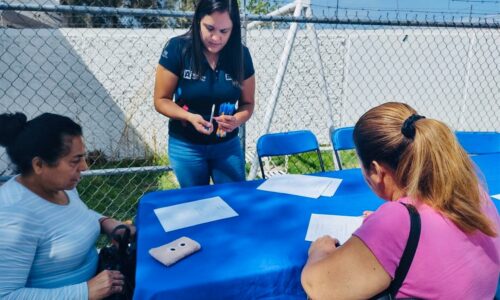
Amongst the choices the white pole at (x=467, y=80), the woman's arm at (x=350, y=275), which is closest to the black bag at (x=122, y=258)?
the woman's arm at (x=350, y=275)

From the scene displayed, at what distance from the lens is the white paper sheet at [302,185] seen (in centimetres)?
197

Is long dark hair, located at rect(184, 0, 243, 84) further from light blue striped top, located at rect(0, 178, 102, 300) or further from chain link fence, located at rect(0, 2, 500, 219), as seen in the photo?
chain link fence, located at rect(0, 2, 500, 219)

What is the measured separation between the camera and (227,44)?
91.1 inches

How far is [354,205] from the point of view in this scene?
5.99 feet

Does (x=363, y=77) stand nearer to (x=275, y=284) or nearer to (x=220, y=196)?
(x=220, y=196)

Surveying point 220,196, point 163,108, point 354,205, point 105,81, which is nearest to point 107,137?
point 105,81

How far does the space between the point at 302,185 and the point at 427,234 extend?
3.74 feet

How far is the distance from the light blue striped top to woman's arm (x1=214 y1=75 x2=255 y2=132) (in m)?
0.93

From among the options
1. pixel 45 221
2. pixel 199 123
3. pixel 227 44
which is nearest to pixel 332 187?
pixel 199 123

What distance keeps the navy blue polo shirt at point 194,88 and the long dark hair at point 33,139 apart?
834mm

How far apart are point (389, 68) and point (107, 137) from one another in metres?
3.99

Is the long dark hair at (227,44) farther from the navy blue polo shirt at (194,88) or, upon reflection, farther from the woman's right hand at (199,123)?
the woman's right hand at (199,123)

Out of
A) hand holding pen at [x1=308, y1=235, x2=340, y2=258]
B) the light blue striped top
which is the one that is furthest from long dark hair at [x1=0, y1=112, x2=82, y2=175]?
hand holding pen at [x1=308, y1=235, x2=340, y2=258]

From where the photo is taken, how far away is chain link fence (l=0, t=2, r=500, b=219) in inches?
173
